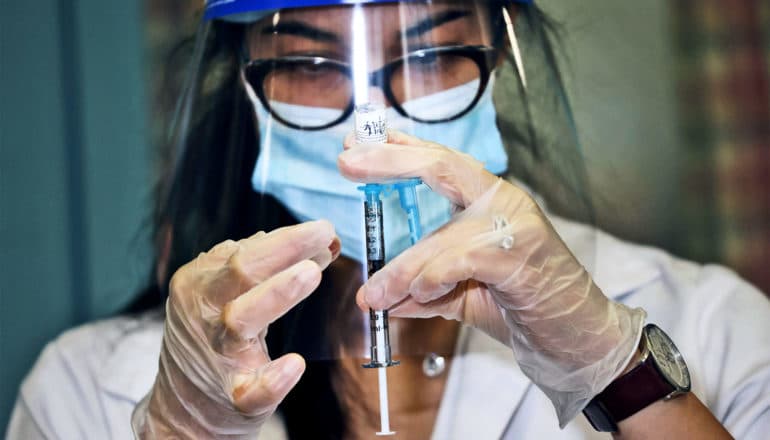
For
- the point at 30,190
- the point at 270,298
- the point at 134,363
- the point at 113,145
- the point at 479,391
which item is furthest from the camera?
the point at 113,145

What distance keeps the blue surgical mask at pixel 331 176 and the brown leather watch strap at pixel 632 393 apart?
242mm

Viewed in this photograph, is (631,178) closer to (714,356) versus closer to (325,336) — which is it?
(714,356)

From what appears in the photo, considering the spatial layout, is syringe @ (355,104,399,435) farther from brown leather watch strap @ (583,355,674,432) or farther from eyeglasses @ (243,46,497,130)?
brown leather watch strap @ (583,355,674,432)

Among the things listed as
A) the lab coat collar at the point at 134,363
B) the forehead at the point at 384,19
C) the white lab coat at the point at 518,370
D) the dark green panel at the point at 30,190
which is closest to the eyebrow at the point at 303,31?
the forehead at the point at 384,19

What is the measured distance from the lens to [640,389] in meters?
0.86

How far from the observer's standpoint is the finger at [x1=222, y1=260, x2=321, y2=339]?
71 cm

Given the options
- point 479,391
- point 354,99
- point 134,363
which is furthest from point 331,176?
point 134,363

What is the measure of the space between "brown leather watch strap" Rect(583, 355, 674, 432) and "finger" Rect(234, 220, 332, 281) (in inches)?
13.2

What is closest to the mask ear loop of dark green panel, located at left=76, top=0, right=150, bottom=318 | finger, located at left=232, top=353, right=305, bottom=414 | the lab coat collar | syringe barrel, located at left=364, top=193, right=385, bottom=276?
syringe barrel, located at left=364, top=193, right=385, bottom=276

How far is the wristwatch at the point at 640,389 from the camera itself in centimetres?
85

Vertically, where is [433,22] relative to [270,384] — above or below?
above

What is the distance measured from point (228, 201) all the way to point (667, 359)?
0.49m

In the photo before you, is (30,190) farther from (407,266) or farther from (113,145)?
(407,266)

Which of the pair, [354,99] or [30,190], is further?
[30,190]
